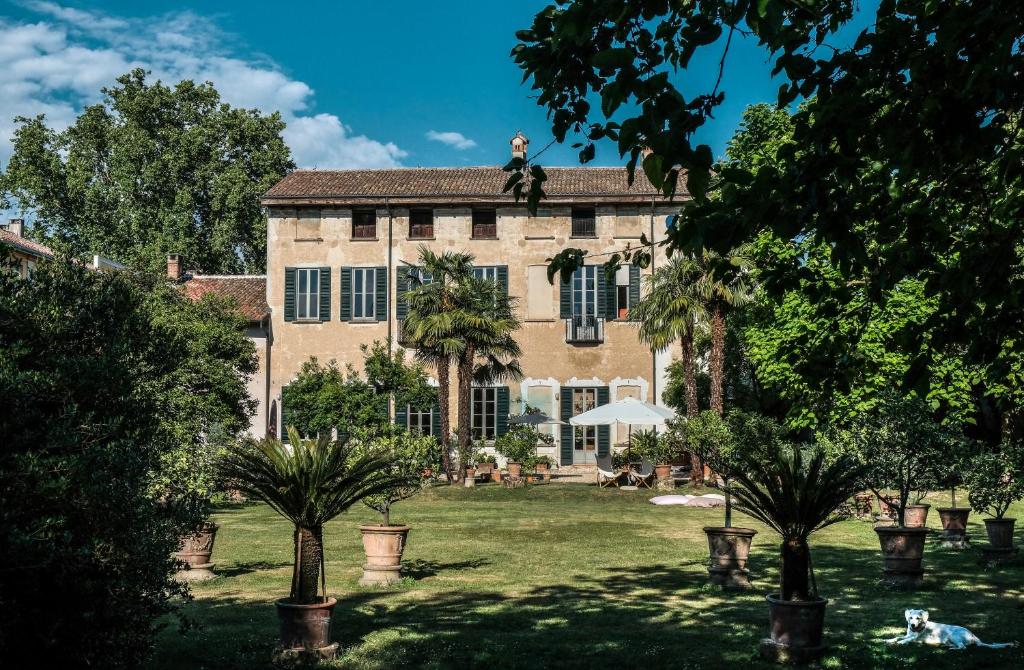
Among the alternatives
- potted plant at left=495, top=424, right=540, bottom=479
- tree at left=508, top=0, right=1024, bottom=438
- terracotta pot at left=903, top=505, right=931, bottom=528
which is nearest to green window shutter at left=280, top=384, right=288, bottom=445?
potted plant at left=495, top=424, right=540, bottom=479

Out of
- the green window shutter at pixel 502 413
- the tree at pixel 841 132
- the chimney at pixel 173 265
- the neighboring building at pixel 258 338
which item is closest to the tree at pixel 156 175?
the chimney at pixel 173 265

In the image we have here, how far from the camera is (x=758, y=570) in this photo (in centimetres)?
1434

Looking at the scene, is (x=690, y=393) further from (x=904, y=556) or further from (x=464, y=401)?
(x=904, y=556)

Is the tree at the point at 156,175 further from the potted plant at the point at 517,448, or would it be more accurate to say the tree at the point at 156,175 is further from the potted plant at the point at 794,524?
the potted plant at the point at 794,524

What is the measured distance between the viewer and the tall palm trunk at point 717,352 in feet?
91.8

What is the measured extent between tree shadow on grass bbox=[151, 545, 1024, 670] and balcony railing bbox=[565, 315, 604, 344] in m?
21.0

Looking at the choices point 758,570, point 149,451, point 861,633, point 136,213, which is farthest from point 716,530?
point 136,213

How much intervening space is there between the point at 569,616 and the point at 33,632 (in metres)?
5.69

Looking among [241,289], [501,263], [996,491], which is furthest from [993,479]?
[241,289]

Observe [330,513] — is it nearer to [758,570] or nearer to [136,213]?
[758,570]

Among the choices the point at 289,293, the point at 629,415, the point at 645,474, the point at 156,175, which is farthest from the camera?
the point at 156,175

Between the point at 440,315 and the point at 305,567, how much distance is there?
65.5ft

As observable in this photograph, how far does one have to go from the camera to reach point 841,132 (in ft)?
18.2

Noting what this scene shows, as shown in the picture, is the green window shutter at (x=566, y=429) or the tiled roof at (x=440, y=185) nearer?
the green window shutter at (x=566, y=429)
